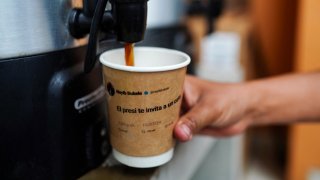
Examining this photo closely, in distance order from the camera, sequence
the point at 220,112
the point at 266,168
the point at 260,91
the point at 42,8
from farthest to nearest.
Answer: the point at 266,168 → the point at 260,91 → the point at 220,112 → the point at 42,8

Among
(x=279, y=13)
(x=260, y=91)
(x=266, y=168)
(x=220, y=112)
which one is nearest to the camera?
(x=220, y=112)

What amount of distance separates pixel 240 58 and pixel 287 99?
410 mm

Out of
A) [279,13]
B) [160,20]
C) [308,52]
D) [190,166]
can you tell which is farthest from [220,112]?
[279,13]

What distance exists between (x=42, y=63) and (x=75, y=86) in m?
0.05

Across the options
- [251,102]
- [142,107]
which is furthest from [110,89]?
[251,102]

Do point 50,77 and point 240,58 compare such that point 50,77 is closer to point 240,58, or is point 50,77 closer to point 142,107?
point 142,107

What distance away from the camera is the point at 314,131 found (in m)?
1.03

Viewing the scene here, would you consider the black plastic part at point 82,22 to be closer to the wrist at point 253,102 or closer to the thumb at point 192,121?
the thumb at point 192,121

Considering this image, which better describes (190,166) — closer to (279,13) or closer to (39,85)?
(39,85)

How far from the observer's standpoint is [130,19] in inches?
13.4

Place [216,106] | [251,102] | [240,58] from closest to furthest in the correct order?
[216,106] < [251,102] < [240,58]

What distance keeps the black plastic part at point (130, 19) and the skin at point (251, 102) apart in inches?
5.6

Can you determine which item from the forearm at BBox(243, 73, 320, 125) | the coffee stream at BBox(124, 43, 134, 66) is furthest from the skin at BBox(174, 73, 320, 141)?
the coffee stream at BBox(124, 43, 134, 66)

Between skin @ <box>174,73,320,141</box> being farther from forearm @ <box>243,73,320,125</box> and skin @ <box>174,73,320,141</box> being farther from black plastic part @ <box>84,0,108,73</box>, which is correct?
black plastic part @ <box>84,0,108,73</box>
